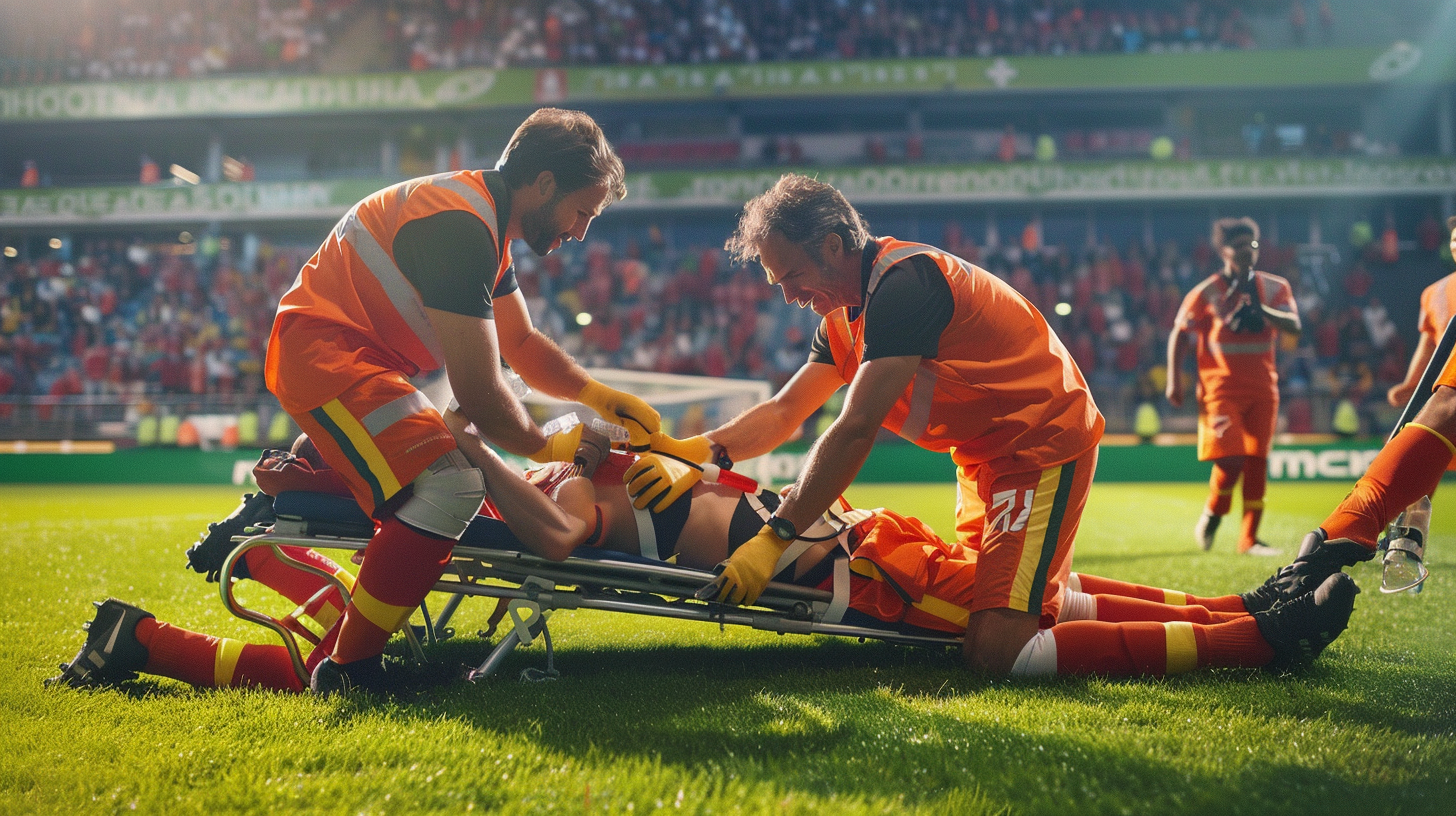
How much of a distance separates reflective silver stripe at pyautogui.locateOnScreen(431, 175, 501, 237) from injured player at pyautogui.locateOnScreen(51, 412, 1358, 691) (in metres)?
0.66

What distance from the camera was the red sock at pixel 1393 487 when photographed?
2.53 metres

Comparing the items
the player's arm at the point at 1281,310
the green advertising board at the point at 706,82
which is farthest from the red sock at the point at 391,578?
the green advertising board at the point at 706,82

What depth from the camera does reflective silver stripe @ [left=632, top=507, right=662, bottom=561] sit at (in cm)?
276

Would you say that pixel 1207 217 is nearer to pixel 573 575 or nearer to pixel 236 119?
pixel 573 575

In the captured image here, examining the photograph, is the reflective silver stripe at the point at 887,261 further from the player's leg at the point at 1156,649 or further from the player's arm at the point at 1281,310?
the player's arm at the point at 1281,310

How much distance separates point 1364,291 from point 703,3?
1663cm

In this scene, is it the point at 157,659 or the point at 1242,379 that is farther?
the point at 1242,379

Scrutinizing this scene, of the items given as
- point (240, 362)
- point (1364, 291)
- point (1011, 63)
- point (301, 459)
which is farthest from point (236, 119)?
point (1364, 291)

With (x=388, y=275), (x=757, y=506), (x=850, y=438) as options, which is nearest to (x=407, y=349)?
(x=388, y=275)

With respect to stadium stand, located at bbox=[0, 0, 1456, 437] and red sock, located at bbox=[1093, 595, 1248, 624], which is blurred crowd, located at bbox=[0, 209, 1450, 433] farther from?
red sock, located at bbox=[1093, 595, 1248, 624]

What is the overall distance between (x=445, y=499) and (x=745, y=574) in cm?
86

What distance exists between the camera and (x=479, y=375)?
234cm

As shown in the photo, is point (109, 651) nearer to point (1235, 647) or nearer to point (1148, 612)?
point (1148, 612)

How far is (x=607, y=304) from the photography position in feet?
59.3
